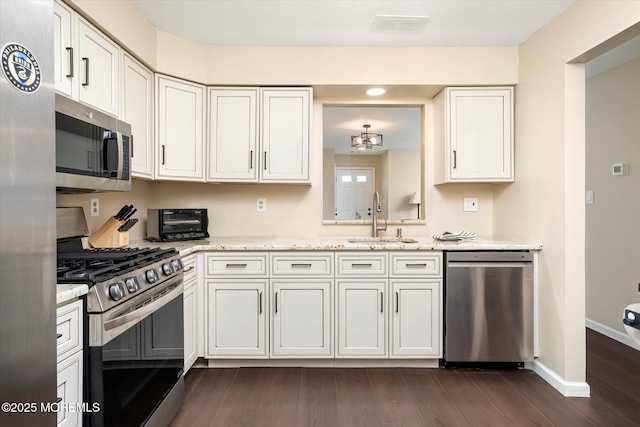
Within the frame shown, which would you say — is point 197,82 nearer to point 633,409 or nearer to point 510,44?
point 510,44

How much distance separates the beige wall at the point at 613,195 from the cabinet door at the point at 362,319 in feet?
7.02

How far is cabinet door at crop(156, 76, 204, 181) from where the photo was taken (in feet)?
8.52

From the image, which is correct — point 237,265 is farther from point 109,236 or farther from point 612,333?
point 612,333

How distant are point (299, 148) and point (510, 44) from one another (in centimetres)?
180

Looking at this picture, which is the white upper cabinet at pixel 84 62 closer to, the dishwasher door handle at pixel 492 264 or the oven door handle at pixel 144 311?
the oven door handle at pixel 144 311

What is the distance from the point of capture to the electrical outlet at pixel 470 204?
3.20 m

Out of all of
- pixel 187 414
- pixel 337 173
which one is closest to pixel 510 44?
pixel 337 173

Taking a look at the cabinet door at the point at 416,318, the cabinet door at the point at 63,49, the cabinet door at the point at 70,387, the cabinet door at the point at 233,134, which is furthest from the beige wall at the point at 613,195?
the cabinet door at the point at 63,49

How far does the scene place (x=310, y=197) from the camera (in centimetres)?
318

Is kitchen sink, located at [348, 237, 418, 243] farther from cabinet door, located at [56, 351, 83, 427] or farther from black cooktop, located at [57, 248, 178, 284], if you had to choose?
cabinet door, located at [56, 351, 83, 427]

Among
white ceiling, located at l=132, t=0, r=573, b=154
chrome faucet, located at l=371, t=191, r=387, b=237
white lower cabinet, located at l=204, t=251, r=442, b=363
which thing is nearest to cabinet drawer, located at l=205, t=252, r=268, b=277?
white lower cabinet, located at l=204, t=251, r=442, b=363

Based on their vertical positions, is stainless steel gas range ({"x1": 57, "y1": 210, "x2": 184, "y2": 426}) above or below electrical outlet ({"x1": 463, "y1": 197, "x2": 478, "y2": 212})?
below

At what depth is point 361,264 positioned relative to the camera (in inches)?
100

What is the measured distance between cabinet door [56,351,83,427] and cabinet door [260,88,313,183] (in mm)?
1804
